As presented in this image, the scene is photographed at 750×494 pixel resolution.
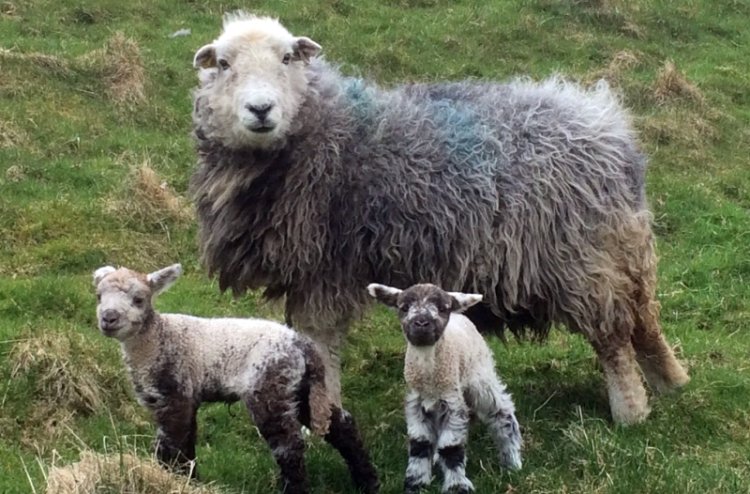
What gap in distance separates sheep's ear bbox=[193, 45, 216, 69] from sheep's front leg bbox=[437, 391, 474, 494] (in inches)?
97.7

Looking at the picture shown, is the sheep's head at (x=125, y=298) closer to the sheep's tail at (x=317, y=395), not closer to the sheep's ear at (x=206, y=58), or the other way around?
the sheep's tail at (x=317, y=395)

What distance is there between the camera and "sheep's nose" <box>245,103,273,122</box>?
5859 millimetres

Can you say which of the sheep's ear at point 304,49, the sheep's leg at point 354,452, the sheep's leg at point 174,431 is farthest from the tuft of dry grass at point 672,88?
the sheep's leg at point 174,431

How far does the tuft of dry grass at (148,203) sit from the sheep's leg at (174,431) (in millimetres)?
4745

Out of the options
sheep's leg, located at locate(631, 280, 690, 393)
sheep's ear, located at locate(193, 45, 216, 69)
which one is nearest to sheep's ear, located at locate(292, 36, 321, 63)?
sheep's ear, located at locate(193, 45, 216, 69)

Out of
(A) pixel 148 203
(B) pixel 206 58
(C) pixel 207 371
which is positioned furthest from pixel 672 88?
(C) pixel 207 371

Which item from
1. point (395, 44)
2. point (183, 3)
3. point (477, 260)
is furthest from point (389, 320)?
point (183, 3)

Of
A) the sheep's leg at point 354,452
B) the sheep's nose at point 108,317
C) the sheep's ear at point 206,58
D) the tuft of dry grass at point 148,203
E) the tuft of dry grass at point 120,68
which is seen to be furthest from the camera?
the tuft of dry grass at point 120,68

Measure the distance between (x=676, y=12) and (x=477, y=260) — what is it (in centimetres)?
1211

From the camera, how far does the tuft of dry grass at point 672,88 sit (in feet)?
45.8

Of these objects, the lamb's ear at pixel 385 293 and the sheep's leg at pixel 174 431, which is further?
the lamb's ear at pixel 385 293

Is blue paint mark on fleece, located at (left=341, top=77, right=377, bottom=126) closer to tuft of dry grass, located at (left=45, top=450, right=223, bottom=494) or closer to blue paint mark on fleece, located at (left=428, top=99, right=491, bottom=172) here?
blue paint mark on fleece, located at (left=428, top=99, right=491, bottom=172)

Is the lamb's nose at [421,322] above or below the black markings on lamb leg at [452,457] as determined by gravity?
above

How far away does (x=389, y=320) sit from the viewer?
8586 millimetres
